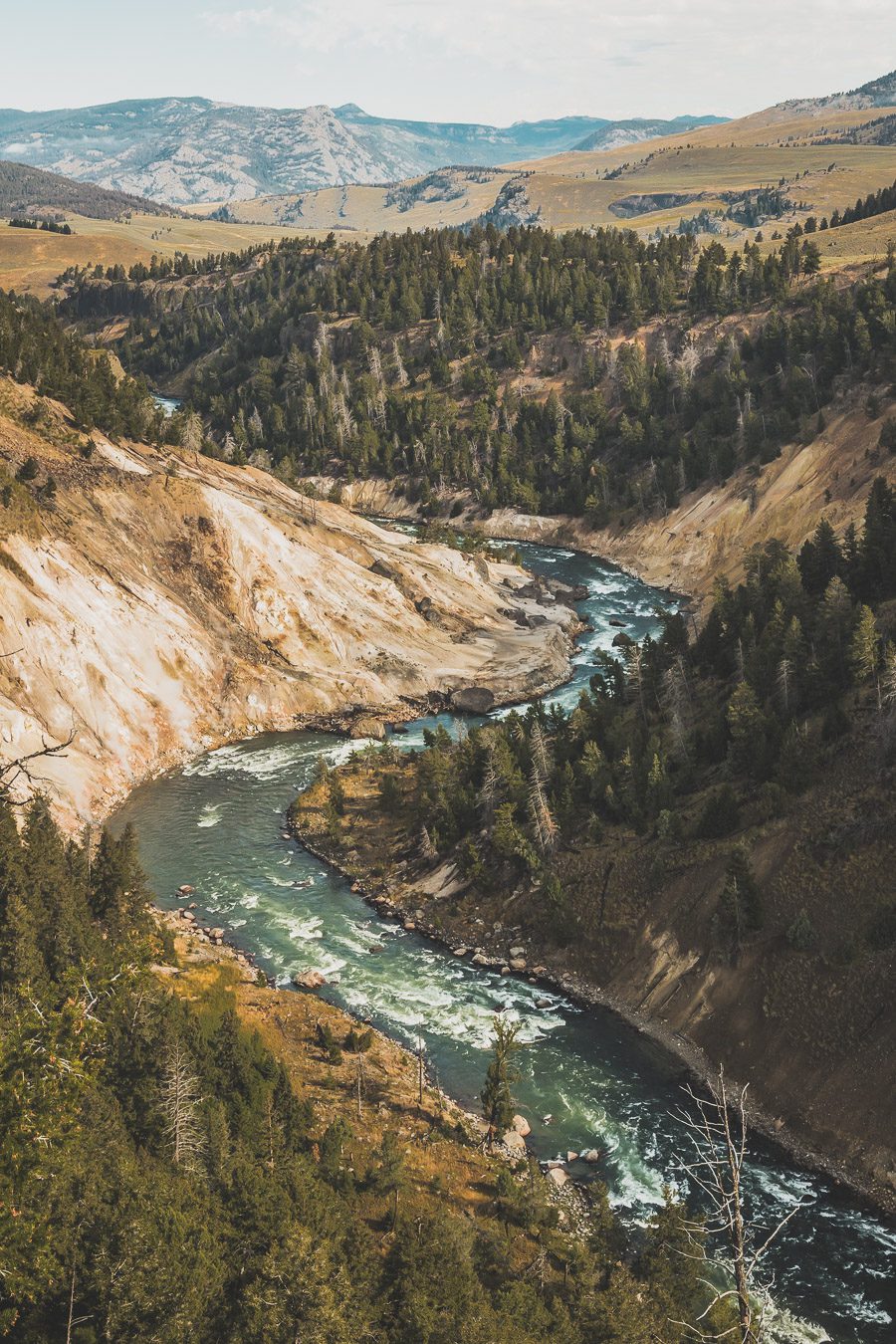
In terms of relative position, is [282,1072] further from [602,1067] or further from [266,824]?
[266,824]

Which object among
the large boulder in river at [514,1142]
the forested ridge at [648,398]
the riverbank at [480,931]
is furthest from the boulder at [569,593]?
the large boulder in river at [514,1142]

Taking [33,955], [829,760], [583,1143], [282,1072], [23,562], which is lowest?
[583,1143]

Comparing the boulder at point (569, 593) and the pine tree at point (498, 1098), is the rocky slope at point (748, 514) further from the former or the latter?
the pine tree at point (498, 1098)

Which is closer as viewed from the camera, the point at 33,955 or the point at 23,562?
the point at 33,955

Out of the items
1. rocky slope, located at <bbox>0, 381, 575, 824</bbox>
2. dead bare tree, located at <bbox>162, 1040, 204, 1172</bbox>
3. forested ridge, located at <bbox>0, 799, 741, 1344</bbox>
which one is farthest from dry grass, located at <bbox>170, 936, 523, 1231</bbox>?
rocky slope, located at <bbox>0, 381, 575, 824</bbox>

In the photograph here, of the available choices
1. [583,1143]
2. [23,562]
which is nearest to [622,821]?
[583,1143]

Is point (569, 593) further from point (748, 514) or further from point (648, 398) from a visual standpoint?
point (648, 398)
